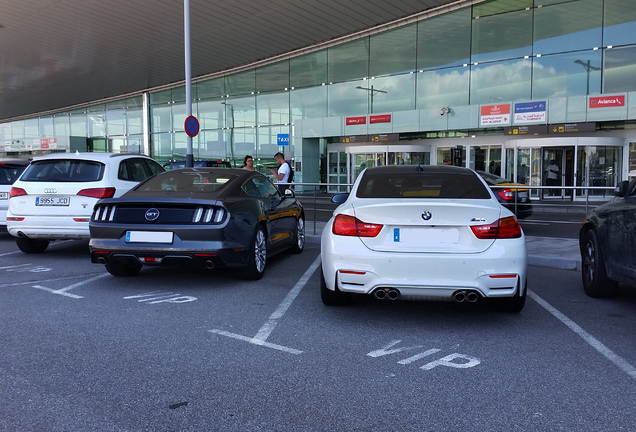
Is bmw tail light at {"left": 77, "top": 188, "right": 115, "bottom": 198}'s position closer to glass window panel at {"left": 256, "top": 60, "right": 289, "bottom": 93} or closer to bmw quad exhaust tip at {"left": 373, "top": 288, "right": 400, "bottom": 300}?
bmw quad exhaust tip at {"left": 373, "top": 288, "right": 400, "bottom": 300}

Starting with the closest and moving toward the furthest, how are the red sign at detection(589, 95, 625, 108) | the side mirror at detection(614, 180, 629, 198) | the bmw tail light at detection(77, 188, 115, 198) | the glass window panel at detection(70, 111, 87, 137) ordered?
1. the side mirror at detection(614, 180, 629, 198)
2. the bmw tail light at detection(77, 188, 115, 198)
3. the red sign at detection(589, 95, 625, 108)
4. the glass window panel at detection(70, 111, 87, 137)

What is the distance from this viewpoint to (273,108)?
30.6m

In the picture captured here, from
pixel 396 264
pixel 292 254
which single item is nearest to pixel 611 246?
pixel 396 264

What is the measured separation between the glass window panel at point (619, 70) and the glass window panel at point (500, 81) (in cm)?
283

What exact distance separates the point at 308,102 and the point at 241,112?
526 centimetres

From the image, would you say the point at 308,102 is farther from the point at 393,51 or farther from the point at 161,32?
the point at 161,32

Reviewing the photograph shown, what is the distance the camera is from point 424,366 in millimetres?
3686

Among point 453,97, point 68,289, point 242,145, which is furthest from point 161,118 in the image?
point 68,289

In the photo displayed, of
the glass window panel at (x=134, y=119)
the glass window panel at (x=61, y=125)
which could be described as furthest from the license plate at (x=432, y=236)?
the glass window panel at (x=61, y=125)

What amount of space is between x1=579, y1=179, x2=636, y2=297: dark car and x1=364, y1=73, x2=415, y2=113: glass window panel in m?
19.8

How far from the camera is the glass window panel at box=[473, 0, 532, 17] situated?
22.1 metres

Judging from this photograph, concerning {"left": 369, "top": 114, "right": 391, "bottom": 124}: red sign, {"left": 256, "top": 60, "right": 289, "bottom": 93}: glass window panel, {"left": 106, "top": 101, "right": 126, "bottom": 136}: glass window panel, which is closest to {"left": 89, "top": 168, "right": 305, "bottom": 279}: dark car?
{"left": 369, "top": 114, "right": 391, "bottom": 124}: red sign

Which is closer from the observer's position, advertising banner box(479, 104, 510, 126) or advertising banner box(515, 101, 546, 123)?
advertising banner box(515, 101, 546, 123)

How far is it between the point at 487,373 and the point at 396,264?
1195mm
